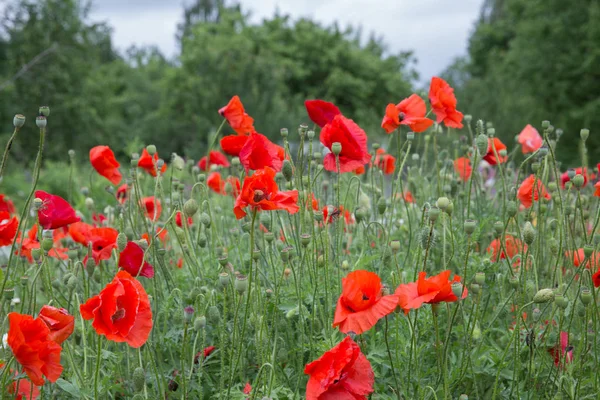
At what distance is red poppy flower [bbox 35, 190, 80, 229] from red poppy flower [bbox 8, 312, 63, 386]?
0.52 metres

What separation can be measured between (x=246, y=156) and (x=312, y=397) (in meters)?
0.67

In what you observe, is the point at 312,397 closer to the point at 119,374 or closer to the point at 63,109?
the point at 119,374

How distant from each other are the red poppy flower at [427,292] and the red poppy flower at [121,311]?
53 centimetres

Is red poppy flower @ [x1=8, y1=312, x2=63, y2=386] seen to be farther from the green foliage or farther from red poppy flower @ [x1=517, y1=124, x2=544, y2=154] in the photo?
the green foliage

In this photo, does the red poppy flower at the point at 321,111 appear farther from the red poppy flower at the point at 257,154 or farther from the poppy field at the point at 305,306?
the red poppy flower at the point at 257,154

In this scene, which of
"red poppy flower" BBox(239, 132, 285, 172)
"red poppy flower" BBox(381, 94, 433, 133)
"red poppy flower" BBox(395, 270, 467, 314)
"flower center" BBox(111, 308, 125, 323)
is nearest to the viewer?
"red poppy flower" BBox(395, 270, 467, 314)

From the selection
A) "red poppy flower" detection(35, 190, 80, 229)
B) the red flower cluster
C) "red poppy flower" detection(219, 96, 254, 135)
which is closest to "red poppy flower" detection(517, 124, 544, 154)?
"red poppy flower" detection(219, 96, 254, 135)

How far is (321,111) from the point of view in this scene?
2055mm

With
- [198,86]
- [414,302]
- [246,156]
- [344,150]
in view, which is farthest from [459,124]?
[198,86]

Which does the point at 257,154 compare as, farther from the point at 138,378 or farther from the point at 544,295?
the point at 544,295

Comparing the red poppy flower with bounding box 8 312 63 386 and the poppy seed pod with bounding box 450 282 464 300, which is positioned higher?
the poppy seed pod with bounding box 450 282 464 300

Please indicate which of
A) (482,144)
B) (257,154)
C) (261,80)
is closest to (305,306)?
(257,154)

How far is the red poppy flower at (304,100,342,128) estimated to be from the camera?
2.04m

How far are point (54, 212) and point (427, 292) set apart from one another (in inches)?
40.9
